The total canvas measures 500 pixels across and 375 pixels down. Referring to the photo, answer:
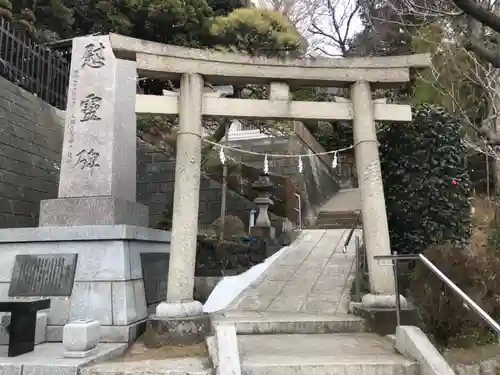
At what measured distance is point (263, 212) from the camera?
12070mm

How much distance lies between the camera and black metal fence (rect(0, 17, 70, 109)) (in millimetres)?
10734

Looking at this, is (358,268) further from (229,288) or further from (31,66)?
(31,66)

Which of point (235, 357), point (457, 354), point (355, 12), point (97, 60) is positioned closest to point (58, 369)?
point (235, 357)

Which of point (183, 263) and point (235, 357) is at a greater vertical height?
point (183, 263)

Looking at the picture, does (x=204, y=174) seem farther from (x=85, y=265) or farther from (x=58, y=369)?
(x=58, y=369)

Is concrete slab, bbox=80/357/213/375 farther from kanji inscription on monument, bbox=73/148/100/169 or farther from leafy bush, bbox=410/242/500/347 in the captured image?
kanji inscription on monument, bbox=73/148/100/169

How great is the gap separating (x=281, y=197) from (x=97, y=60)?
8.73m

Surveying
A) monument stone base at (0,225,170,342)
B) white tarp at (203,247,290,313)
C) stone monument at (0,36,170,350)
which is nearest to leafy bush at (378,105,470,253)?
white tarp at (203,247,290,313)

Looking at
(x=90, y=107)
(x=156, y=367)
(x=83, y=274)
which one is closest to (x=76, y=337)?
(x=156, y=367)

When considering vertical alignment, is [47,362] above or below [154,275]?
below

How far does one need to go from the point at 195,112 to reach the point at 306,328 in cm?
320

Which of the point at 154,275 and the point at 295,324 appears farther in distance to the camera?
the point at 154,275

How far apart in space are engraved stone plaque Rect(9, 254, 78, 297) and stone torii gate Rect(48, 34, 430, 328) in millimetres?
705

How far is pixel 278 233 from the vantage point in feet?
40.4
